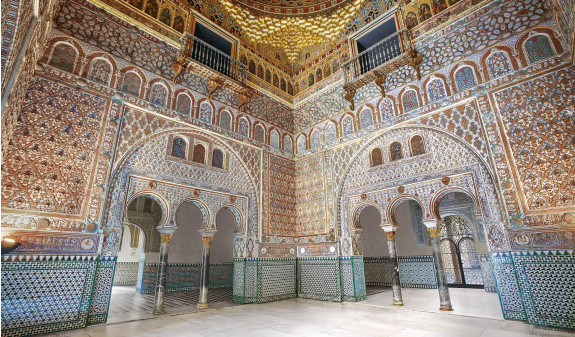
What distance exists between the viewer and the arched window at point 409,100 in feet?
25.2

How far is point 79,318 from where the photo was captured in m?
5.26

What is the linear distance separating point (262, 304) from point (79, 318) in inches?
158

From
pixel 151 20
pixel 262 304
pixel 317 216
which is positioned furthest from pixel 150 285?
pixel 151 20

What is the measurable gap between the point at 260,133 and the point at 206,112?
1912mm

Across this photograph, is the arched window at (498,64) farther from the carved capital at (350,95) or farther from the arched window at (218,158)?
the arched window at (218,158)

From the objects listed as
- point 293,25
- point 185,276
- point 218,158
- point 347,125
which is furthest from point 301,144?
point 185,276

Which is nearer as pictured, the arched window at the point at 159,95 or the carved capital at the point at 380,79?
the arched window at the point at 159,95

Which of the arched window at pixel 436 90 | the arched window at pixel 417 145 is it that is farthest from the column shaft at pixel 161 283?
the arched window at pixel 436 90

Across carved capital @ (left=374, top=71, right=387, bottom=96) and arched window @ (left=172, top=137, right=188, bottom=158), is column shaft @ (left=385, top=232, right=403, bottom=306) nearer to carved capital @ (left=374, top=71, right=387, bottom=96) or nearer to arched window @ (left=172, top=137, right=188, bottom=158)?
carved capital @ (left=374, top=71, right=387, bottom=96)

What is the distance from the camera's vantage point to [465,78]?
22.7ft

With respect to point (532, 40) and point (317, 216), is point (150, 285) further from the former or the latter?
point (532, 40)

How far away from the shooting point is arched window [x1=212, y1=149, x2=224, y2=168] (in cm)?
821

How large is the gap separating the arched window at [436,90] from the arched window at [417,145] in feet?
3.16

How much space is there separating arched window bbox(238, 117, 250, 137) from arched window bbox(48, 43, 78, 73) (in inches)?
165
